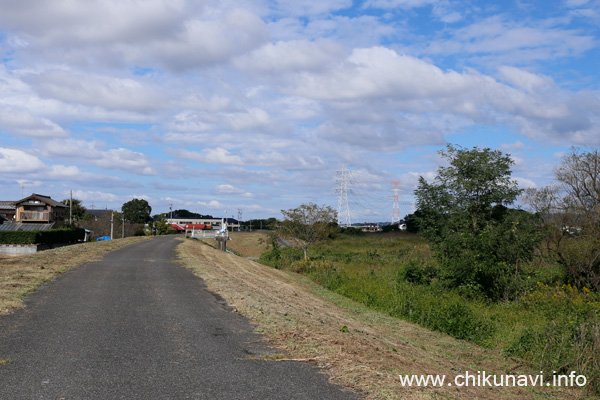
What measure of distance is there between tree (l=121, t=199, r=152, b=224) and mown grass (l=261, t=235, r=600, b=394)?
303ft

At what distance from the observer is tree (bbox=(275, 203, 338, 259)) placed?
41.6 metres

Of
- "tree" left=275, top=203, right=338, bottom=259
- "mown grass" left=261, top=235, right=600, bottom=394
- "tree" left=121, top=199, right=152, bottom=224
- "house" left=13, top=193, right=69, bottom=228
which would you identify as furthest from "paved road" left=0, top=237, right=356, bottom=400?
"tree" left=121, top=199, right=152, bottom=224

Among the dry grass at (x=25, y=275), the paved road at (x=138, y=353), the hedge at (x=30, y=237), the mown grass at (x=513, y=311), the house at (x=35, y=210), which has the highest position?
the house at (x=35, y=210)

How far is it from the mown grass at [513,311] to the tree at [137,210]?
92.5 metres

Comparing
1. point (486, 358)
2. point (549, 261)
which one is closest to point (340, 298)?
point (486, 358)

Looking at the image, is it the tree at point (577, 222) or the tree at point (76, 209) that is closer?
the tree at point (577, 222)

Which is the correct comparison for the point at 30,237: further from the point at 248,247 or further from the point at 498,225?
the point at 498,225

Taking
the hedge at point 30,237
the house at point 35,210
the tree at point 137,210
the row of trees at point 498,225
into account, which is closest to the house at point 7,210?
the house at point 35,210

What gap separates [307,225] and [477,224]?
16.2m

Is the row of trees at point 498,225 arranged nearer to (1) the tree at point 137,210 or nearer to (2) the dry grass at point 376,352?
(2) the dry grass at point 376,352

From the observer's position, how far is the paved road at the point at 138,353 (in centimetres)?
594

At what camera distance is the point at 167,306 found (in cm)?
1166

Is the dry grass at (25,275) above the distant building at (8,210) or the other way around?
the other way around

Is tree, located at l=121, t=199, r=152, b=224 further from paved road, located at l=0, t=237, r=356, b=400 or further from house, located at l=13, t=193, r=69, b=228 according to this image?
paved road, located at l=0, t=237, r=356, b=400
